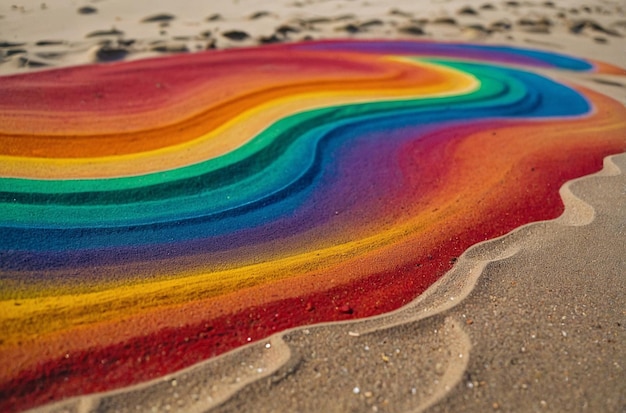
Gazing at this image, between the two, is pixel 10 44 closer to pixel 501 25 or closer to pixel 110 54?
pixel 110 54

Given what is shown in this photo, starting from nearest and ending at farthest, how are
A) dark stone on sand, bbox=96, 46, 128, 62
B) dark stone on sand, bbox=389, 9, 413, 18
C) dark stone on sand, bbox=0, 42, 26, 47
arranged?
dark stone on sand, bbox=96, 46, 128, 62 < dark stone on sand, bbox=0, 42, 26, 47 < dark stone on sand, bbox=389, 9, 413, 18

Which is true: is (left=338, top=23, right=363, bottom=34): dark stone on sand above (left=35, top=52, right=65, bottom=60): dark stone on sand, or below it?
above

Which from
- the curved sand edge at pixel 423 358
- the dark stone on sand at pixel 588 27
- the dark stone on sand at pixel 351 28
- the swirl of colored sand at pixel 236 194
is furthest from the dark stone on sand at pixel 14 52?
the dark stone on sand at pixel 588 27

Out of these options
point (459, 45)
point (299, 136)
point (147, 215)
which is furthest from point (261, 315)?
point (459, 45)

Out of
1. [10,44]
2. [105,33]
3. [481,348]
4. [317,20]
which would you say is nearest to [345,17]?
[317,20]

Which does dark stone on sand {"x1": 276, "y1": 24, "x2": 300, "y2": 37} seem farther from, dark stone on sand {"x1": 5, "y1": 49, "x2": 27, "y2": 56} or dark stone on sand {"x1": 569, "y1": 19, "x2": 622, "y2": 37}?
dark stone on sand {"x1": 569, "y1": 19, "x2": 622, "y2": 37}

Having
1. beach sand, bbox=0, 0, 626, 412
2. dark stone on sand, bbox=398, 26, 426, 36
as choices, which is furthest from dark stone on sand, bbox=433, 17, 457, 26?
beach sand, bbox=0, 0, 626, 412

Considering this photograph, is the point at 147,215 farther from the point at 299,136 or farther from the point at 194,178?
the point at 299,136

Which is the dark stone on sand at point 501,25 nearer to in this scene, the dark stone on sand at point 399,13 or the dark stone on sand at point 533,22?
the dark stone on sand at point 533,22
